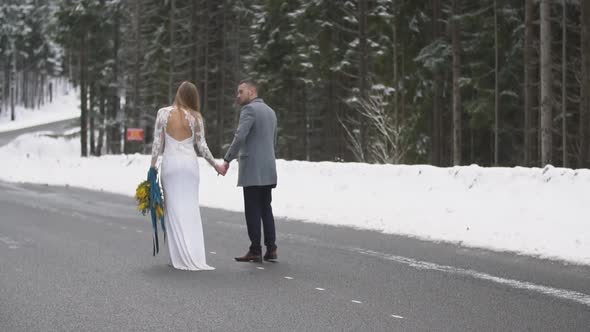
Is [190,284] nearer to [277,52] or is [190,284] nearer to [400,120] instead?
[400,120]

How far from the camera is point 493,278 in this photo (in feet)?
28.6

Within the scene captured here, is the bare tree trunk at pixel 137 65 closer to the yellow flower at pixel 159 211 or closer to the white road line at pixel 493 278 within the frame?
the white road line at pixel 493 278

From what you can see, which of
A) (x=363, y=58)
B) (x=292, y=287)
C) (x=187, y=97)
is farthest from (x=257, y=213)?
(x=363, y=58)

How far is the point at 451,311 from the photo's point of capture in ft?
22.8

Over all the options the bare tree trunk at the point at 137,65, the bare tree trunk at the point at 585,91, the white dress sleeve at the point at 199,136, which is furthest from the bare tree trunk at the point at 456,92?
the white dress sleeve at the point at 199,136

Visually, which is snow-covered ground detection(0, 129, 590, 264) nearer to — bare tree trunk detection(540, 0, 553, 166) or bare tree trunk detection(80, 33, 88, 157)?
bare tree trunk detection(540, 0, 553, 166)

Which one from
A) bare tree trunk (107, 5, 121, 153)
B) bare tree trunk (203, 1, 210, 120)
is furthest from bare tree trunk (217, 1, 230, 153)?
bare tree trunk (107, 5, 121, 153)

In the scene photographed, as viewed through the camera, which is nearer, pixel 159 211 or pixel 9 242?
pixel 159 211

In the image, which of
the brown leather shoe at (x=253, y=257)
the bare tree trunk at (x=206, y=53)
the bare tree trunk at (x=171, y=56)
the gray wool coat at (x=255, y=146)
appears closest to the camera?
the gray wool coat at (x=255, y=146)

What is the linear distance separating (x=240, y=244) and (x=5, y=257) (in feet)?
10.2

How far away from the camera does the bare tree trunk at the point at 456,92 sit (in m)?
30.0

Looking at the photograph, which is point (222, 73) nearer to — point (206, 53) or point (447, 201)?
point (206, 53)

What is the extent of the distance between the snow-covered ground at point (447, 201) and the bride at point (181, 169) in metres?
4.15

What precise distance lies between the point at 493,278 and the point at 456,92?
2261cm
